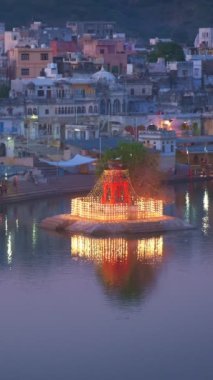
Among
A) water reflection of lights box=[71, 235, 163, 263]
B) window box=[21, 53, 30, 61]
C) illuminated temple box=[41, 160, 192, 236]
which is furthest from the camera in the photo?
window box=[21, 53, 30, 61]

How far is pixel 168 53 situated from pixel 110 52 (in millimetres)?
1891

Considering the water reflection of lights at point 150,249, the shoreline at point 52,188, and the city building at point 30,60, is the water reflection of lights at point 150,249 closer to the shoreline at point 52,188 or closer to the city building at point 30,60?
the shoreline at point 52,188

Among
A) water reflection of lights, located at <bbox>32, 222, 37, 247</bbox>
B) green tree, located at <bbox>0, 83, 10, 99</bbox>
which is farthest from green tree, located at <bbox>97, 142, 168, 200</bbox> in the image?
green tree, located at <bbox>0, 83, 10, 99</bbox>

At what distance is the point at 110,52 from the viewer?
1772 inches

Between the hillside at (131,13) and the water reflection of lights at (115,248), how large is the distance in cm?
3847

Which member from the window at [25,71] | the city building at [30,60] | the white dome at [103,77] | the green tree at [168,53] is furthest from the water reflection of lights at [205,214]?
the green tree at [168,53]

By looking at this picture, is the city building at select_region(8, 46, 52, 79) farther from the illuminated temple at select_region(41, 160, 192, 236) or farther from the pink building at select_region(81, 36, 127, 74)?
the illuminated temple at select_region(41, 160, 192, 236)

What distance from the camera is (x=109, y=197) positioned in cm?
2419

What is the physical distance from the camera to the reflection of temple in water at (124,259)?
1975cm

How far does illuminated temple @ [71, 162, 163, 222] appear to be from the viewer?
23891 millimetres

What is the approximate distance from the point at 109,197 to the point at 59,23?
124 ft

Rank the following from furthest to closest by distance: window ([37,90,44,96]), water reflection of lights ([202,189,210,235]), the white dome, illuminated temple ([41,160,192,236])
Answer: the white dome, window ([37,90,44,96]), water reflection of lights ([202,189,210,235]), illuminated temple ([41,160,192,236])

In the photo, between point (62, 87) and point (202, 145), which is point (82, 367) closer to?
point (202, 145)

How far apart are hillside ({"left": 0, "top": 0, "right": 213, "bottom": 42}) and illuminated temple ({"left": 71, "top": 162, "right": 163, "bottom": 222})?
37.0 meters
